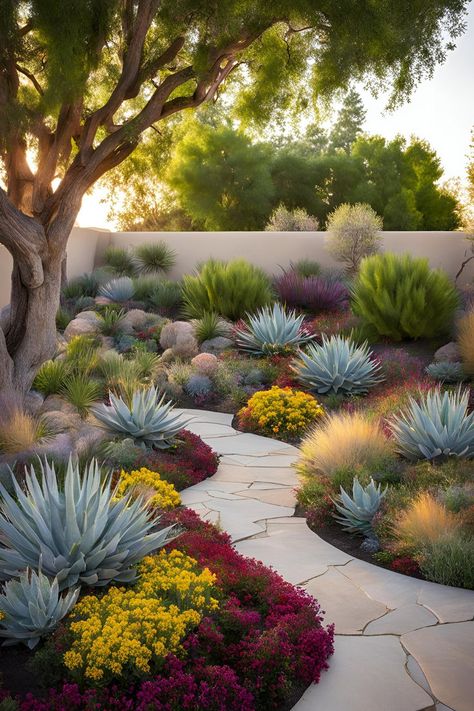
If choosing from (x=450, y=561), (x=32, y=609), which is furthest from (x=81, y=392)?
(x=32, y=609)

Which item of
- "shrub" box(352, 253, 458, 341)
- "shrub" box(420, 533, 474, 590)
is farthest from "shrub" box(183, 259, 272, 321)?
"shrub" box(420, 533, 474, 590)

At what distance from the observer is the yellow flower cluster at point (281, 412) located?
9.51 m

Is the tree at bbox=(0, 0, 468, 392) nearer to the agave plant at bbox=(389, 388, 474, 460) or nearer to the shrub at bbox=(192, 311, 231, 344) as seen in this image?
the shrub at bbox=(192, 311, 231, 344)

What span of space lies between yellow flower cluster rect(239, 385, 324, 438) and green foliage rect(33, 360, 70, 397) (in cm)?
261

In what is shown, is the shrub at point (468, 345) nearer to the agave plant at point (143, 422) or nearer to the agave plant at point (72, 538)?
the agave plant at point (143, 422)

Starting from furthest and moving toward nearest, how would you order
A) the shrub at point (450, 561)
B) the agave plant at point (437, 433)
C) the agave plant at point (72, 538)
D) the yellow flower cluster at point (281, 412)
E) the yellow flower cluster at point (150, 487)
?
the yellow flower cluster at point (281, 412) → the agave plant at point (437, 433) → the yellow flower cluster at point (150, 487) → the shrub at point (450, 561) → the agave plant at point (72, 538)

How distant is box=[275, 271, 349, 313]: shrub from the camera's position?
15.2 m

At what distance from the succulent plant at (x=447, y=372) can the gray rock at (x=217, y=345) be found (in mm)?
3758

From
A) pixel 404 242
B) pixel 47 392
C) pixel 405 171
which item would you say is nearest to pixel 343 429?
pixel 47 392

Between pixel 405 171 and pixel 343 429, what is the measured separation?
32.2 m

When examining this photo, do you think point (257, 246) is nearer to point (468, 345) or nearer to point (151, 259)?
point (151, 259)

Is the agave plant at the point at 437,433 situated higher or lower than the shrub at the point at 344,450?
higher

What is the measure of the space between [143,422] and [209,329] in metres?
5.87

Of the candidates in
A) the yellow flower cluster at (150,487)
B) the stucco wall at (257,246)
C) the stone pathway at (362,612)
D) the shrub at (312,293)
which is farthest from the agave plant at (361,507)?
the stucco wall at (257,246)
